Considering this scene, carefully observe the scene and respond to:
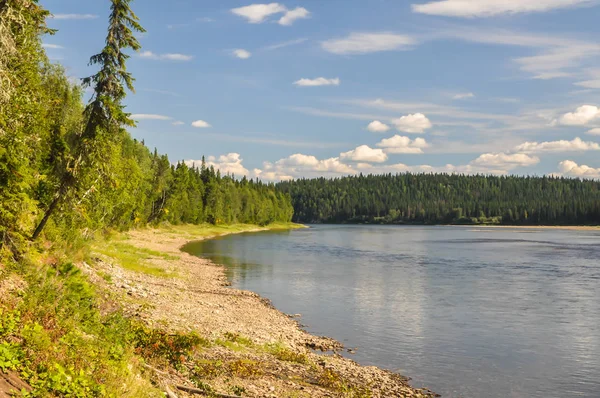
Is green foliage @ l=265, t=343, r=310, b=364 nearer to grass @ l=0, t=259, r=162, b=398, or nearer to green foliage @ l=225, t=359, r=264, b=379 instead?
green foliage @ l=225, t=359, r=264, b=379

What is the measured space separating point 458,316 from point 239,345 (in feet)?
57.1

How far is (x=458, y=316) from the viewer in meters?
34.5

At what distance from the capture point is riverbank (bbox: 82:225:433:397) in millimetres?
17656

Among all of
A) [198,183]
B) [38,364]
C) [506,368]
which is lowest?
[506,368]

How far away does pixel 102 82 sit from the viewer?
2928cm

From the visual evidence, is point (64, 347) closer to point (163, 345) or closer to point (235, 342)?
point (163, 345)

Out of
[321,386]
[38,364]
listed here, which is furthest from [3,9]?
[321,386]

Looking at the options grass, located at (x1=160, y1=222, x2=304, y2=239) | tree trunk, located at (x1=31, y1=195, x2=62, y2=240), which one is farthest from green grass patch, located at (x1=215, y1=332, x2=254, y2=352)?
grass, located at (x1=160, y1=222, x2=304, y2=239)

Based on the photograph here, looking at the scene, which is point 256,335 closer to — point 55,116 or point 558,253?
point 55,116

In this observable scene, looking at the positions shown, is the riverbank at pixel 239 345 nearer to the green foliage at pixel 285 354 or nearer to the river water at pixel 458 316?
the green foliage at pixel 285 354

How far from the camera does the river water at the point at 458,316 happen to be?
22.7 m

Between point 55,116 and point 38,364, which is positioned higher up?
point 55,116

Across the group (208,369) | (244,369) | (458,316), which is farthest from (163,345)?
(458,316)

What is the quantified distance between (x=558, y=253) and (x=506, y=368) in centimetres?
6745
